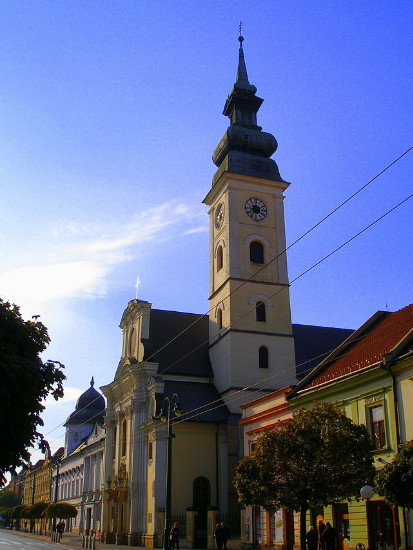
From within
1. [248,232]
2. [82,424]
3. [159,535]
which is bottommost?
[159,535]

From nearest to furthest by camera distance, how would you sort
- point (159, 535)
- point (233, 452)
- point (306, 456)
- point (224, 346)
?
point (306, 456) → point (159, 535) → point (233, 452) → point (224, 346)

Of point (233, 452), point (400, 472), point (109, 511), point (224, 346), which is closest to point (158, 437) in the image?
point (233, 452)

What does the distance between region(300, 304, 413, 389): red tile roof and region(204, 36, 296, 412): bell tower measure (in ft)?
36.9

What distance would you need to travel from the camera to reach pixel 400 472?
1628 centimetres

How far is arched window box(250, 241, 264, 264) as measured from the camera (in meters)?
44.9

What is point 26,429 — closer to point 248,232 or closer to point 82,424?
point 248,232

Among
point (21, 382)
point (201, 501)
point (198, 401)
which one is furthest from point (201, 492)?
point (21, 382)

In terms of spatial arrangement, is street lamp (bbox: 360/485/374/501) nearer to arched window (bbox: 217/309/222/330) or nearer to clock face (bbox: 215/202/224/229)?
arched window (bbox: 217/309/222/330)

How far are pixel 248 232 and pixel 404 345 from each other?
24858mm

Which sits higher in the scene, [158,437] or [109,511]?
[158,437]

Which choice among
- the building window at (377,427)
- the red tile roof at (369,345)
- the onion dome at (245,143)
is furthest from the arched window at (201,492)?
the onion dome at (245,143)

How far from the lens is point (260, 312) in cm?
4325

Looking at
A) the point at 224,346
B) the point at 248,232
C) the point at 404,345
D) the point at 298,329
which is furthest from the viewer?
the point at 298,329

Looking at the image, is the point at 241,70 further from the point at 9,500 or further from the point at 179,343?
the point at 9,500
